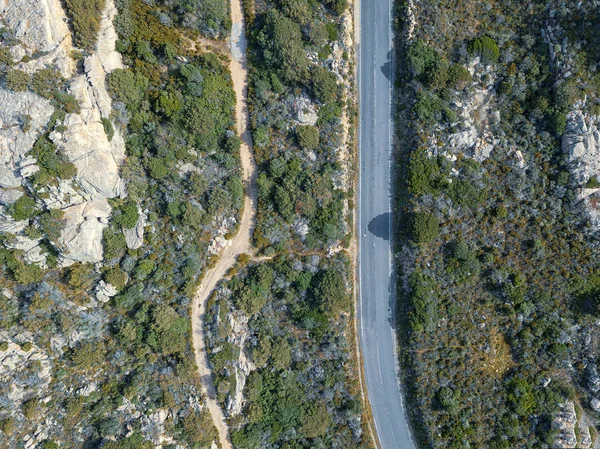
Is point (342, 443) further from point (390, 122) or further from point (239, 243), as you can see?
point (390, 122)

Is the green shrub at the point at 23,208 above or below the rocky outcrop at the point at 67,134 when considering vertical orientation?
below

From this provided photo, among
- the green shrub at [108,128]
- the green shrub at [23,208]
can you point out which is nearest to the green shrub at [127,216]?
the green shrub at [108,128]

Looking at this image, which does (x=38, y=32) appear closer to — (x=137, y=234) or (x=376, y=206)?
(x=137, y=234)

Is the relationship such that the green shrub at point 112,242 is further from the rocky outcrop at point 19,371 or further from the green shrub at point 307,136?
the green shrub at point 307,136

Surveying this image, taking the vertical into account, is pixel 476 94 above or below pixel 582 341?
above

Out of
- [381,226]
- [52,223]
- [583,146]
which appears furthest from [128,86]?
[583,146]

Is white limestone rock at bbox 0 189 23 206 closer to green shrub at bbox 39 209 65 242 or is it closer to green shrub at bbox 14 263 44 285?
green shrub at bbox 39 209 65 242

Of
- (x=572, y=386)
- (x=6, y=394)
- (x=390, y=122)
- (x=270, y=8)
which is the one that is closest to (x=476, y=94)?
(x=390, y=122)
